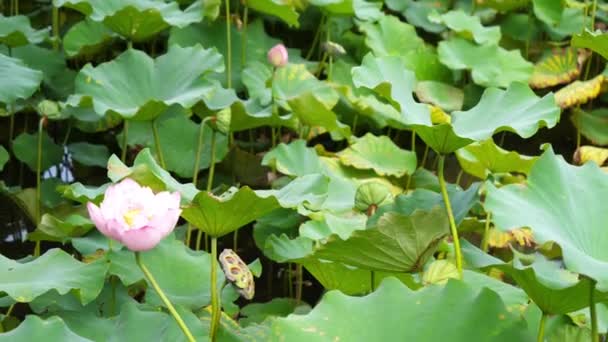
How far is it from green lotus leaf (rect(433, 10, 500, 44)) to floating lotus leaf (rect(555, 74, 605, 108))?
0.26 m

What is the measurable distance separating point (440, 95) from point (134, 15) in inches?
38.5

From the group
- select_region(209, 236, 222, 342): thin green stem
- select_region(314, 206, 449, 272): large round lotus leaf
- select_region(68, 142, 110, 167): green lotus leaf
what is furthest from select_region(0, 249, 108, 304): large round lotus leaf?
select_region(68, 142, 110, 167): green lotus leaf

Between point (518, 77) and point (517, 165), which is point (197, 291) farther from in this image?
point (518, 77)

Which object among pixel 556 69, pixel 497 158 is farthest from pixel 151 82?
pixel 556 69

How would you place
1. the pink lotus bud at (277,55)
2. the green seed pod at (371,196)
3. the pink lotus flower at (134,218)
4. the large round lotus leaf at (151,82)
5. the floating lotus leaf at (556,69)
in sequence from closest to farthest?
the pink lotus flower at (134,218) → the green seed pod at (371,196) → the large round lotus leaf at (151,82) → the pink lotus bud at (277,55) → the floating lotus leaf at (556,69)

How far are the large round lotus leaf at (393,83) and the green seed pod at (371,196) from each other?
0.63 feet

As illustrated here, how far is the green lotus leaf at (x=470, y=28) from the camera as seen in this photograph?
9.53 ft

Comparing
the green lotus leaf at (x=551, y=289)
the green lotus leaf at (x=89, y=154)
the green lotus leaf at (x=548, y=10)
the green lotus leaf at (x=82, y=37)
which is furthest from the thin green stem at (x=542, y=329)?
the green lotus leaf at (x=548, y=10)

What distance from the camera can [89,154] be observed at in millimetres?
2484

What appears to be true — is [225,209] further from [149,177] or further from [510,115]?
[510,115]

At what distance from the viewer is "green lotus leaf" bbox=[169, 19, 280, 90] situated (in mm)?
2686

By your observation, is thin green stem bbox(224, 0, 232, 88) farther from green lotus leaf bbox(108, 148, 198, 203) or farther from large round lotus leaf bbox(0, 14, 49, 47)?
green lotus leaf bbox(108, 148, 198, 203)

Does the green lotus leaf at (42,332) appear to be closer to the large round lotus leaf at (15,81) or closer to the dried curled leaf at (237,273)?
the dried curled leaf at (237,273)

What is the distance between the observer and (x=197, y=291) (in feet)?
5.03
